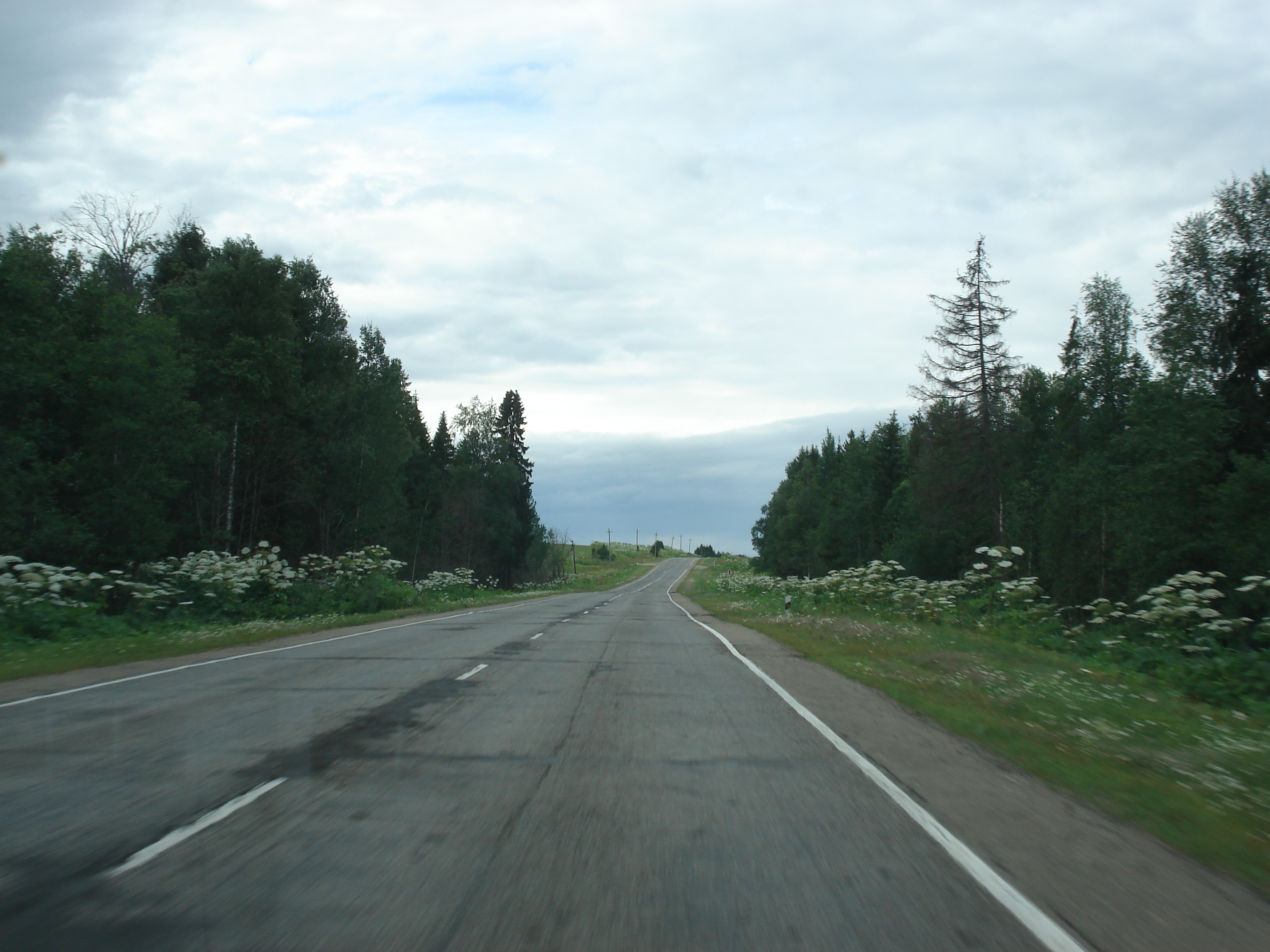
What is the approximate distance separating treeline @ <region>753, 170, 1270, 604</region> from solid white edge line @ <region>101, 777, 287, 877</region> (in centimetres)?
3382

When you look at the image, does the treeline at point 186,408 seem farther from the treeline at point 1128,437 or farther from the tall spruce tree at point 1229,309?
the tall spruce tree at point 1229,309

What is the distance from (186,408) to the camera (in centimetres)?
3117

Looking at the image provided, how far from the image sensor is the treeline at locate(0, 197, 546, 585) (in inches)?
1074

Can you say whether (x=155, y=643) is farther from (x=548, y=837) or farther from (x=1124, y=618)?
(x=1124, y=618)

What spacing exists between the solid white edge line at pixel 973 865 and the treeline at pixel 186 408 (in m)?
25.8

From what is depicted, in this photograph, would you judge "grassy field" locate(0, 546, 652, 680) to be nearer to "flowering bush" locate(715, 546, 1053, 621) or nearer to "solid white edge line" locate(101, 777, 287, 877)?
"solid white edge line" locate(101, 777, 287, 877)

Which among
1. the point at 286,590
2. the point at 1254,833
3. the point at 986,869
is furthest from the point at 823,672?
the point at 286,590

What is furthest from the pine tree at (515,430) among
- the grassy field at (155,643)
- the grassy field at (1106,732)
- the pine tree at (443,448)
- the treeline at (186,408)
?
the grassy field at (1106,732)

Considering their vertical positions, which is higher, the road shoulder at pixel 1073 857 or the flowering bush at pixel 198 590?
the flowering bush at pixel 198 590

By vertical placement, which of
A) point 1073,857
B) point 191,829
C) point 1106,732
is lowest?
point 1106,732

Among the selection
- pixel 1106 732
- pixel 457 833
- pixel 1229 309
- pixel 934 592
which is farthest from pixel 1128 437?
pixel 457 833

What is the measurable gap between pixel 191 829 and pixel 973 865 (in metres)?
4.77

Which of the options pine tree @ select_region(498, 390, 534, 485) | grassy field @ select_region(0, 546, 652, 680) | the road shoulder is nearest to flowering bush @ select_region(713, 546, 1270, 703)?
the road shoulder

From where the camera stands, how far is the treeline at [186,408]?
2728 centimetres
